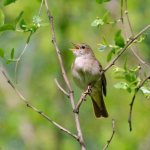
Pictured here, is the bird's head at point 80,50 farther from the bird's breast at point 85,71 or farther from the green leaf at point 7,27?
the green leaf at point 7,27

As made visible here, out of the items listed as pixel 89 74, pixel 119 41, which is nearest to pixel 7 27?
pixel 119 41

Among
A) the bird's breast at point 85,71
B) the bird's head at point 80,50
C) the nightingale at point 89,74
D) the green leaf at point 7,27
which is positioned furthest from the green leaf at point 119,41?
the bird's head at point 80,50

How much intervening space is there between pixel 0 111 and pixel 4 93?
0.27 meters

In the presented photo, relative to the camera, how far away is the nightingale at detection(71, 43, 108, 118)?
22.3ft

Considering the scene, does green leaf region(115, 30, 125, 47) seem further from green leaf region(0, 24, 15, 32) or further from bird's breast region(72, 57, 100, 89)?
bird's breast region(72, 57, 100, 89)

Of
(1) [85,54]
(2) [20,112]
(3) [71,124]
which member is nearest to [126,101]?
(3) [71,124]

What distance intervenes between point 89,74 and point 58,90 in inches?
148

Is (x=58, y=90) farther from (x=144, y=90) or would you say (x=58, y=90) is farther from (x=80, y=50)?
(x=144, y=90)

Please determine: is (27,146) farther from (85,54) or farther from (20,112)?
(85,54)

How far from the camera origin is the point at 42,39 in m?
10.6

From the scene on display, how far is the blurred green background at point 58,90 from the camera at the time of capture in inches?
396

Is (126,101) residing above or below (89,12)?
below

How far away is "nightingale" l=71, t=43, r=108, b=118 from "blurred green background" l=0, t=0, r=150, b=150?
7.23ft

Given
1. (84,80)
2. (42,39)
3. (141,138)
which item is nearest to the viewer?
(84,80)
